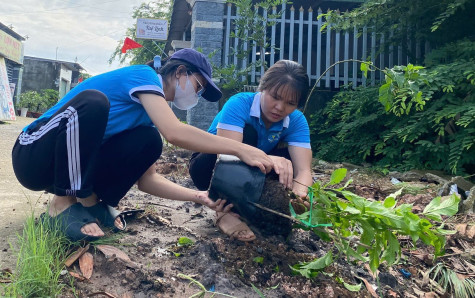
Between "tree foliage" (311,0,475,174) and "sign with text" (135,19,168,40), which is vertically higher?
"sign with text" (135,19,168,40)

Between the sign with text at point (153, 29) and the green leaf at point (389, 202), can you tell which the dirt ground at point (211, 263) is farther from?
the sign with text at point (153, 29)

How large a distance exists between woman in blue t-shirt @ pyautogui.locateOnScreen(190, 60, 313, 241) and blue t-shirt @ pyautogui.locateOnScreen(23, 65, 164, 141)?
1.64 feet

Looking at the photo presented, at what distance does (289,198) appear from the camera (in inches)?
76.8

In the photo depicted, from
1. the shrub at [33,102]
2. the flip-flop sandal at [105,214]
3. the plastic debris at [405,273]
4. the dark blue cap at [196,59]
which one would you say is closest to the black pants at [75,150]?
the flip-flop sandal at [105,214]

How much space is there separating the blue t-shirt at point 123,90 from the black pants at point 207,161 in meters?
0.48

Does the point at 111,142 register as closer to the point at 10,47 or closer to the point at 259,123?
the point at 259,123

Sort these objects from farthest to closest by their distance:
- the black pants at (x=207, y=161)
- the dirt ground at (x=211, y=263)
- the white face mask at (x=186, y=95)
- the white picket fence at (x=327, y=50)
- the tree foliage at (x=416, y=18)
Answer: the white picket fence at (x=327, y=50), the tree foliage at (x=416, y=18), the black pants at (x=207, y=161), the white face mask at (x=186, y=95), the dirt ground at (x=211, y=263)

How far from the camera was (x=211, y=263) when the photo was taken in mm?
1870

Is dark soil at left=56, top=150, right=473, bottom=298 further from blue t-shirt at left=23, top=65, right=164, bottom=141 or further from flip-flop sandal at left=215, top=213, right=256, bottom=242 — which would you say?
blue t-shirt at left=23, top=65, right=164, bottom=141

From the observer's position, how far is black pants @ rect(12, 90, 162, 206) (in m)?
1.93

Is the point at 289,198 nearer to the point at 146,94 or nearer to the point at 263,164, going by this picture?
the point at 263,164

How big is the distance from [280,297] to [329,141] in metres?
4.83

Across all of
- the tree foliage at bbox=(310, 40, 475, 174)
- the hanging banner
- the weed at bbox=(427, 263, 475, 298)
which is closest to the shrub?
the hanging banner

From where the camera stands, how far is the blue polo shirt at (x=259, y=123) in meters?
2.38
